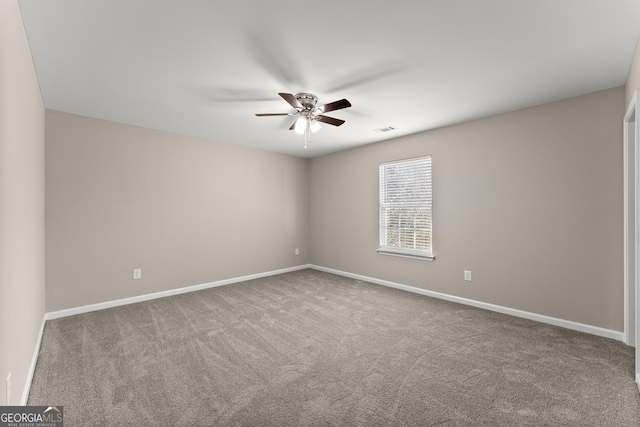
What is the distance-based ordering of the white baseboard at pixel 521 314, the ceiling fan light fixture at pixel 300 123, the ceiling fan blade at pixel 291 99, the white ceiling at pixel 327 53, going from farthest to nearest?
the ceiling fan light fixture at pixel 300 123 < the white baseboard at pixel 521 314 < the ceiling fan blade at pixel 291 99 < the white ceiling at pixel 327 53

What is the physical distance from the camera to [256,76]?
2459 millimetres

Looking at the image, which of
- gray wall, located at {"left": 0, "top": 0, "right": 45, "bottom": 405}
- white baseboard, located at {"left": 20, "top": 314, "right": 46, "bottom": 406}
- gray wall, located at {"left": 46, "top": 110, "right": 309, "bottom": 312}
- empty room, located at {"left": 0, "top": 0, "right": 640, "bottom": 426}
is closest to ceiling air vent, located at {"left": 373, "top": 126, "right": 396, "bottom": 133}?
empty room, located at {"left": 0, "top": 0, "right": 640, "bottom": 426}

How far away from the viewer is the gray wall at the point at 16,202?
1.40 m

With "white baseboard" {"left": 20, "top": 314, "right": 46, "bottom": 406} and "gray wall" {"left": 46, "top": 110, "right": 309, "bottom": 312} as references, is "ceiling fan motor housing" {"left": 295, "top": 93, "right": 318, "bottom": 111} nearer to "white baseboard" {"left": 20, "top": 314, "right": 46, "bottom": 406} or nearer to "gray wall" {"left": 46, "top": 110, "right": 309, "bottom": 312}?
"gray wall" {"left": 46, "top": 110, "right": 309, "bottom": 312}

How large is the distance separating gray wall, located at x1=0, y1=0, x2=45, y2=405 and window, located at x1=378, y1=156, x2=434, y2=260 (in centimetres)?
421

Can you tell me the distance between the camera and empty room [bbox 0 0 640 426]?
68.2 inches

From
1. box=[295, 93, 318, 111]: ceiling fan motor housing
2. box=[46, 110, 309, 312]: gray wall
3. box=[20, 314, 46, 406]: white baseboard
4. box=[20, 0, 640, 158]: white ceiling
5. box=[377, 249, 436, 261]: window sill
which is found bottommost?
box=[20, 314, 46, 406]: white baseboard

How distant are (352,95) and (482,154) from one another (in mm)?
1975

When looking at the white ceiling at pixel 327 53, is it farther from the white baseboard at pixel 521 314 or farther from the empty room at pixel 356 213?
the white baseboard at pixel 521 314

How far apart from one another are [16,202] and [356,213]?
431cm

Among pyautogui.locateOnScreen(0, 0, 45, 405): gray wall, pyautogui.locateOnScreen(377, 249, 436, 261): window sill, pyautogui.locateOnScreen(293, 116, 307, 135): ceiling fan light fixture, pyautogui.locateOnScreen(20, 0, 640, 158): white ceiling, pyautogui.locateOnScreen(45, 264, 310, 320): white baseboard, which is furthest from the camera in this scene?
pyautogui.locateOnScreen(377, 249, 436, 261): window sill

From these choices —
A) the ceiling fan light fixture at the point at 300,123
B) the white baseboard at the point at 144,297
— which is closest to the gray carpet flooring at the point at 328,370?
the white baseboard at the point at 144,297

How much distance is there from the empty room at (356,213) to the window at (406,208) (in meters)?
0.03

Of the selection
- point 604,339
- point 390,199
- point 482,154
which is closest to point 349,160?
point 390,199
